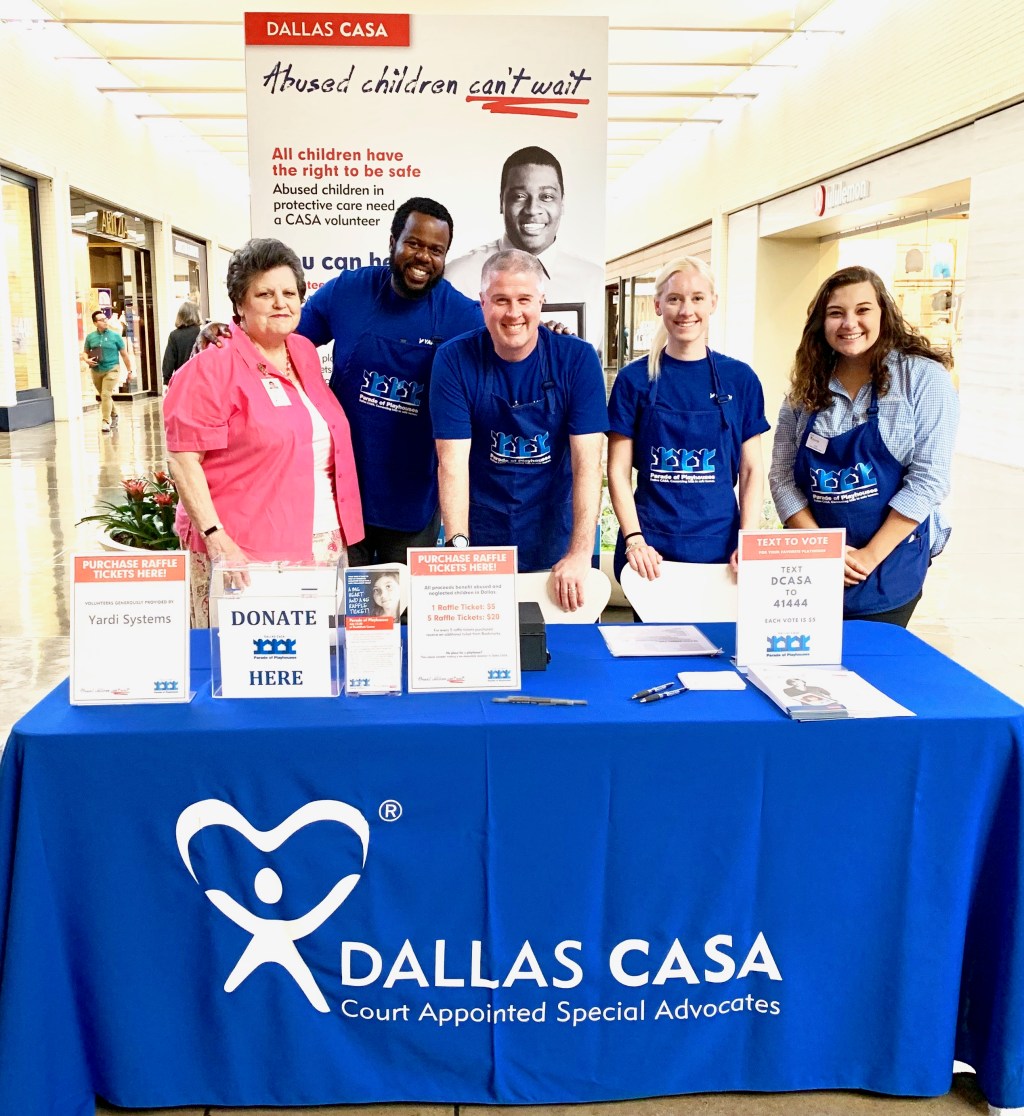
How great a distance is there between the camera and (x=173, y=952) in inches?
69.7

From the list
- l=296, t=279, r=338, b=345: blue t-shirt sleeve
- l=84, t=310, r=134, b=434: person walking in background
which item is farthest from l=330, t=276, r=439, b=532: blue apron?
l=84, t=310, r=134, b=434: person walking in background

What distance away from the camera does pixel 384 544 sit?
3.48 metres

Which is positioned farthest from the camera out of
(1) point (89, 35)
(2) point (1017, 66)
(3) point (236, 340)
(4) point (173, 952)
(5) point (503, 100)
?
(1) point (89, 35)

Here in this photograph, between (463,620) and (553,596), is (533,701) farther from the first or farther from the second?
(553,596)

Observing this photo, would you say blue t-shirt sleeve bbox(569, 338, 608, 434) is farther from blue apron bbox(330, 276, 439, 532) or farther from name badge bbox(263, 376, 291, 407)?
name badge bbox(263, 376, 291, 407)

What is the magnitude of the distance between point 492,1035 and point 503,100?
3.81 m

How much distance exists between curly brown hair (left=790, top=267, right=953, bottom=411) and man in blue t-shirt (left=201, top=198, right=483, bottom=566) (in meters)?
1.03

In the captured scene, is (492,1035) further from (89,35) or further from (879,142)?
(89,35)

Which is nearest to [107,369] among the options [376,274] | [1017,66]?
[1017,66]

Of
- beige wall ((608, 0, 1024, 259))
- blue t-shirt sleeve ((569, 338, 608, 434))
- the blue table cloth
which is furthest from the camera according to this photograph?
beige wall ((608, 0, 1024, 259))

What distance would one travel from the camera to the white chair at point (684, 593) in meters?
2.80

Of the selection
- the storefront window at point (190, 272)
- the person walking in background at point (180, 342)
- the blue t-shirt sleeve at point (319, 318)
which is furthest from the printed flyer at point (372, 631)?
the storefront window at point (190, 272)

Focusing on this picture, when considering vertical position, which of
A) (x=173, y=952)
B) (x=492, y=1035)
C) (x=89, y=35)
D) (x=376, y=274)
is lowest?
(x=492, y=1035)

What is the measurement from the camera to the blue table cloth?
1.74 m
